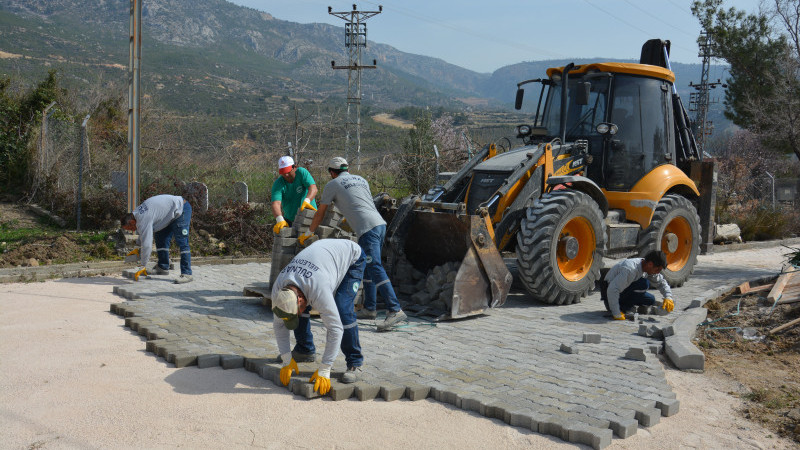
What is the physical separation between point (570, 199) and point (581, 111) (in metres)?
2.05

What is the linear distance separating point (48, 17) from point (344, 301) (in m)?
121

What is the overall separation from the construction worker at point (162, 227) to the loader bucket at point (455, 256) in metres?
3.34

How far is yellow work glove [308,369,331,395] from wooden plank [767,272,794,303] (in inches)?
250

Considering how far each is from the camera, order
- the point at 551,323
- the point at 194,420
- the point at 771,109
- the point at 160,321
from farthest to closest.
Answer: the point at 771,109, the point at 551,323, the point at 160,321, the point at 194,420

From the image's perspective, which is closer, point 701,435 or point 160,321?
point 701,435

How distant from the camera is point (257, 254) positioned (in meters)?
12.4

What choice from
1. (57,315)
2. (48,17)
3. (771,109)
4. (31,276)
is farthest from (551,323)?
(48,17)

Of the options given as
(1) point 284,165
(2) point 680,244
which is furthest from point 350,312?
(2) point 680,244

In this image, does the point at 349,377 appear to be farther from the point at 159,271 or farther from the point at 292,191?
the point at 159,271

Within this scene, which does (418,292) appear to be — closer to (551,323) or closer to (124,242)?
(551,323)

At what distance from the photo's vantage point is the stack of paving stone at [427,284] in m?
8.06

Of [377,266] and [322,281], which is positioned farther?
[377,266]

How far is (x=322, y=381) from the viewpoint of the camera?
A: 5.18 m

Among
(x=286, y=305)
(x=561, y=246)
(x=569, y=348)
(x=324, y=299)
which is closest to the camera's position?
(x=286, y=305)
